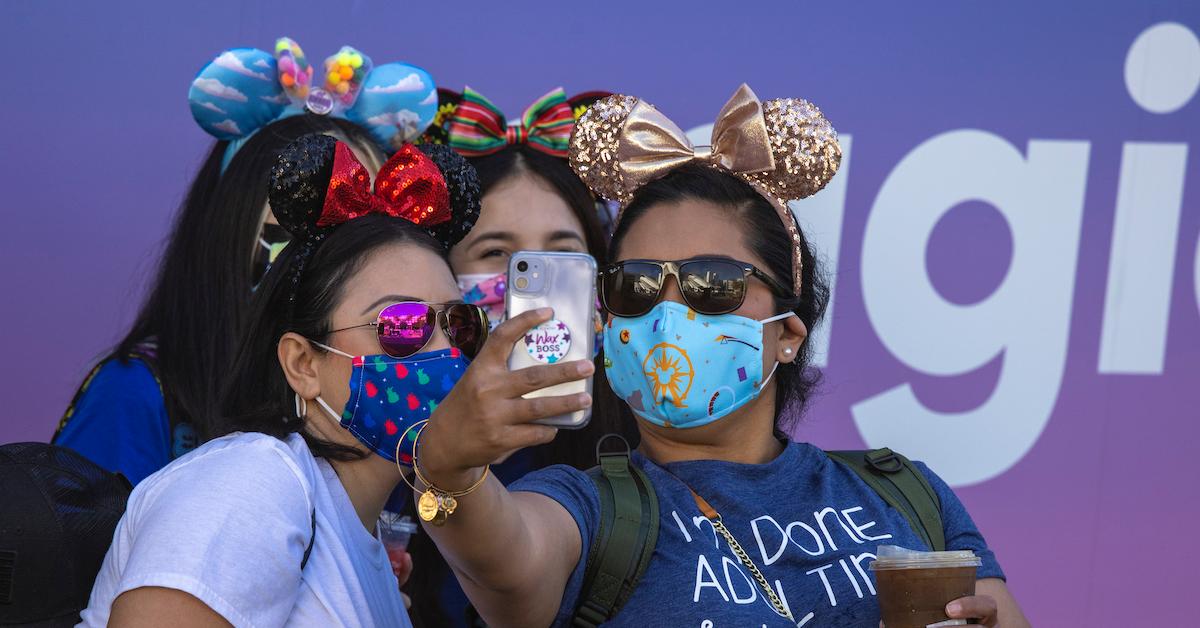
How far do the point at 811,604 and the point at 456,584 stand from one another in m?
1.22

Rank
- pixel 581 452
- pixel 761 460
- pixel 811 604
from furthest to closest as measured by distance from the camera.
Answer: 1. pixel 581 452
2. pixel 761 460
3. pixel 811 604

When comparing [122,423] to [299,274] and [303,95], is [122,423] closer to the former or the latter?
[299,274]

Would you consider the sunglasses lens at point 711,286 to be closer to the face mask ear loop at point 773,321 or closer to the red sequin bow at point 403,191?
the face mask ear loop at point 773,321

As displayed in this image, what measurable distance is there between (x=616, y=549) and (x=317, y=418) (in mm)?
689

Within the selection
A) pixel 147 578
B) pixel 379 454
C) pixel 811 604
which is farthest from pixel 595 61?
pixel 147 578

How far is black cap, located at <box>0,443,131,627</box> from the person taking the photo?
1991 mm

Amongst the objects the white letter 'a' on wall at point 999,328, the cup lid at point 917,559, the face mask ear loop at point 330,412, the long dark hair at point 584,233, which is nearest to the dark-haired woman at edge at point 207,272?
the long dark hair at point 584,233

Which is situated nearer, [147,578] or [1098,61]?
[147,578]

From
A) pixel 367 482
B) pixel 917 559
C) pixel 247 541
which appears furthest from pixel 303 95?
pixel 917 559

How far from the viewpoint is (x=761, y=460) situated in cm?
255

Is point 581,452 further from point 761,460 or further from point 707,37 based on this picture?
point 707,37

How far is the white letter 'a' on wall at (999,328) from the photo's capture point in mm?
4094

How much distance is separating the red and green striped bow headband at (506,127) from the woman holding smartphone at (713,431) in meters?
0.74

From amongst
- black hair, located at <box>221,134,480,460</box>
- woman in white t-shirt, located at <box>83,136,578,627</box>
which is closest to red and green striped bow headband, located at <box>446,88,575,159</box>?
woman in white t-shirt, located at <box>83,136,578,627</box>
